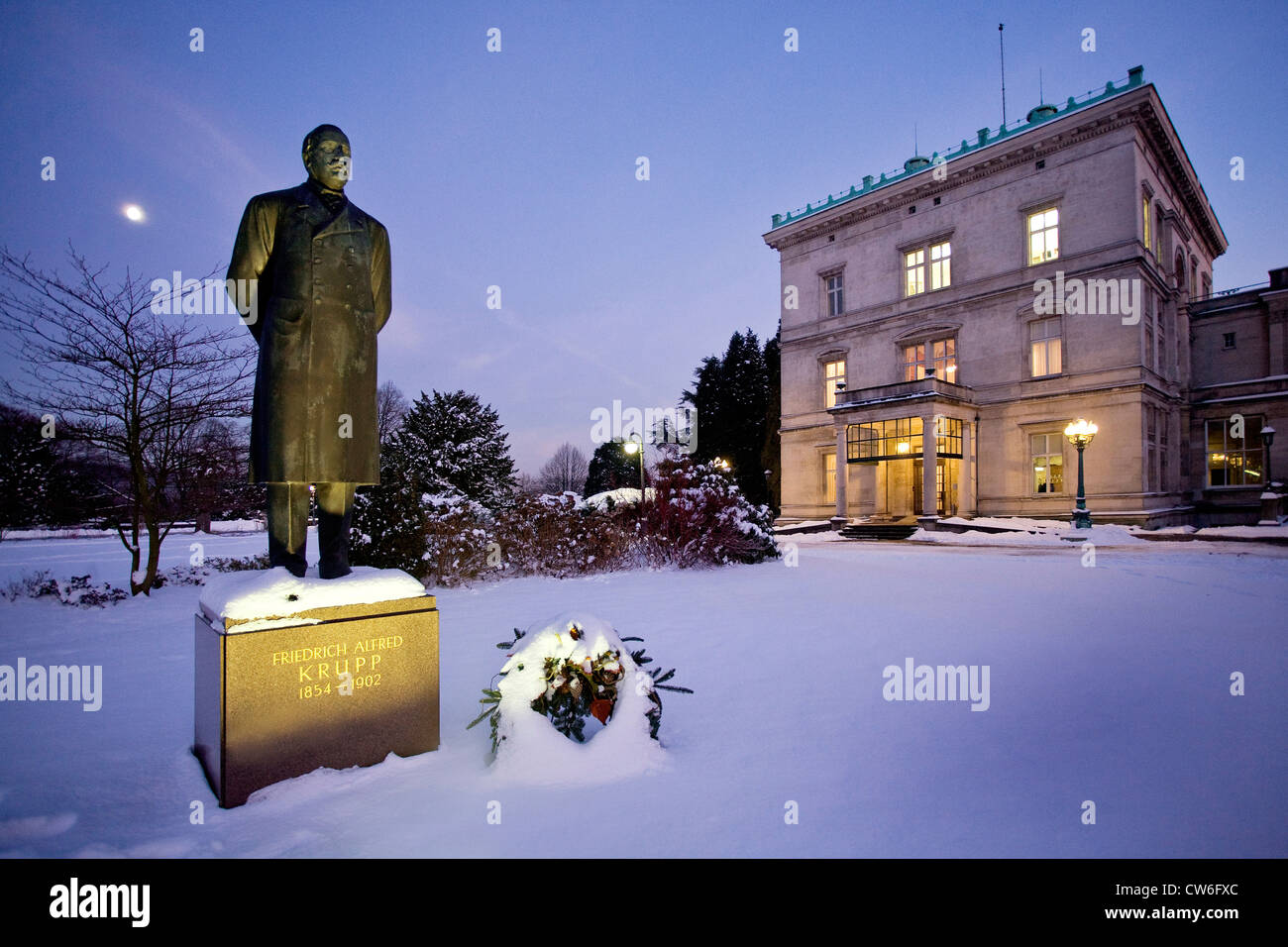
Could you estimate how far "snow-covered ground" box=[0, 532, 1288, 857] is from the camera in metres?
2.60

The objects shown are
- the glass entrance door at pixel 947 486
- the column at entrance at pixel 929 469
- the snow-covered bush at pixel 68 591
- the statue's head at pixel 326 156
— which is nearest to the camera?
the statue's head at pixel 326 156

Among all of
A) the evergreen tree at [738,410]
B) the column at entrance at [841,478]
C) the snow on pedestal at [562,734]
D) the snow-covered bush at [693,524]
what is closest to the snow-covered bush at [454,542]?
the snow-covered bush at [693,524]

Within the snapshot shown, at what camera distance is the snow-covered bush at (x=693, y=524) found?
13.4 metres

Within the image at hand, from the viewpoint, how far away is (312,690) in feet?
10.7

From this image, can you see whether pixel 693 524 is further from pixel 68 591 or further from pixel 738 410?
pixel 738 410

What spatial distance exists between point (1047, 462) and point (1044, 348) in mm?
4893

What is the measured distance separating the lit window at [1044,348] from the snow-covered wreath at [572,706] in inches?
1112

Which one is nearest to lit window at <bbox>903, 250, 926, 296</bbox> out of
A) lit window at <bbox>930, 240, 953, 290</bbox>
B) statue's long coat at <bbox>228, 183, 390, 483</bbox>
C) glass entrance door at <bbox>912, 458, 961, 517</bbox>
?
lit window at <bbox>930, 240, 953, 290</bbox>

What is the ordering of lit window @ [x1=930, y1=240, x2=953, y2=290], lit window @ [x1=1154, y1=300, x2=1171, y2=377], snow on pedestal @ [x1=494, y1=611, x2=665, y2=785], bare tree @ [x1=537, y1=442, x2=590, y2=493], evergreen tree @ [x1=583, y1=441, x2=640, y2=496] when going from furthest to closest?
bare tree @ [x1=537, y1=442, x2=590, y2=493], evergreen tree @ [x1=583, y1=441, x2=640, y2=496], lit window @ [x1=930, y1=240, x2=953, y2=290], lit window @ [x1=1154, y1=300, x2=1171, y2=377], snow on pedestal @ [x1=494, y1=611, x2=665, y2=785]

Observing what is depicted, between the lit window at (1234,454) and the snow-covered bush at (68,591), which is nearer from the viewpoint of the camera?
the snow-covered bush at (68,591)

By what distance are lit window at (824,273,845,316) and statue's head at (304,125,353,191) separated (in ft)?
104

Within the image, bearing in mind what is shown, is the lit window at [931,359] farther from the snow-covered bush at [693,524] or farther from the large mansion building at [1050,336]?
the snow-covered bush at [693,524]

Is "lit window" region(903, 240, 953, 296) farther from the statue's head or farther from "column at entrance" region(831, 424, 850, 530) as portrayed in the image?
the statue's head
